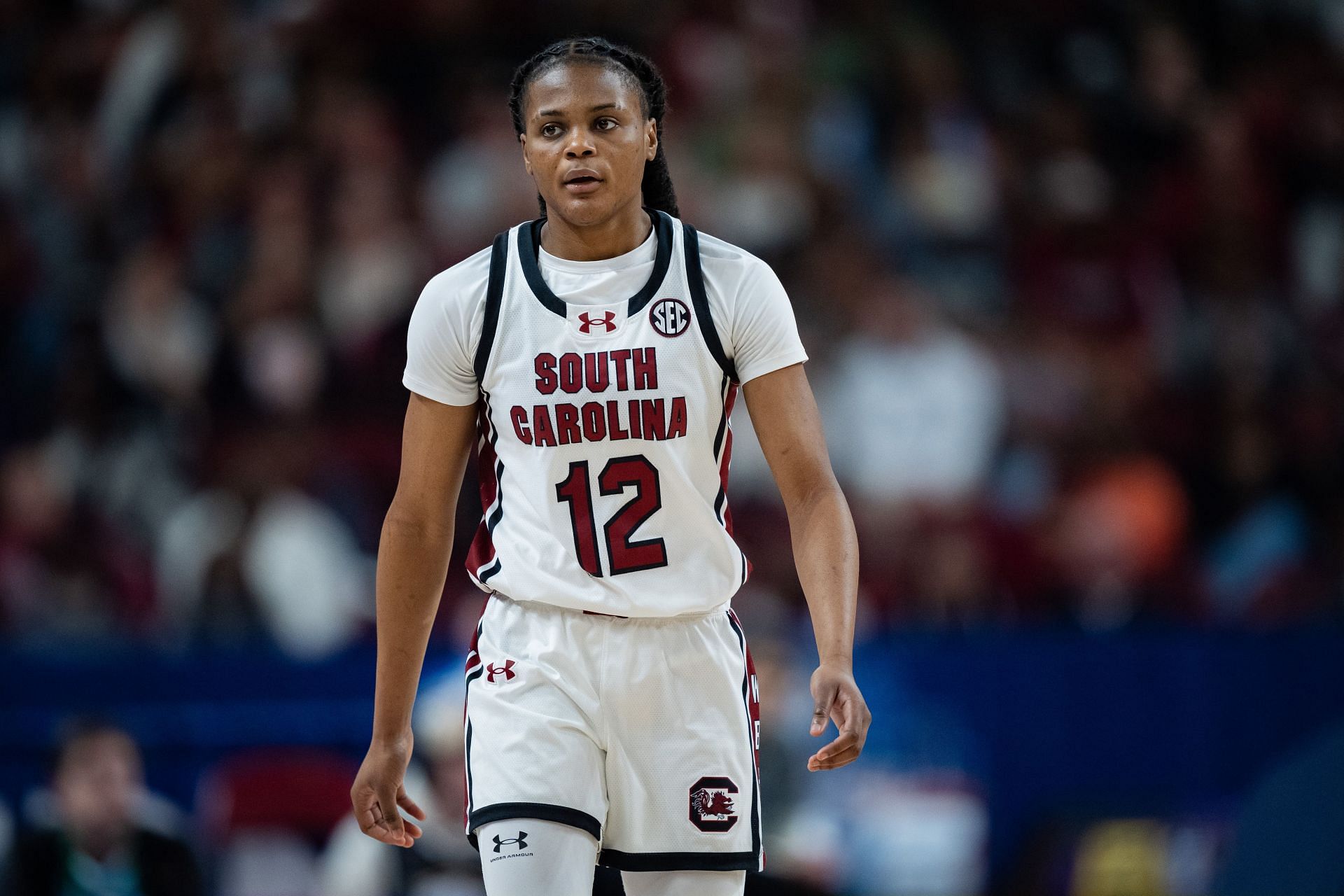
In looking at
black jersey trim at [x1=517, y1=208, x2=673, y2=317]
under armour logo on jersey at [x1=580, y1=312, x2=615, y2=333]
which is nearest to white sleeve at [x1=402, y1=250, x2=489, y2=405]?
black jersey trim at [x1=517, y1=208, x2=673, y2=317]

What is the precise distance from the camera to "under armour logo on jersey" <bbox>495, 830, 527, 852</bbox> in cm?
364

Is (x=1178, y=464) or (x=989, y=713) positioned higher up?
(x=1178, y=464)

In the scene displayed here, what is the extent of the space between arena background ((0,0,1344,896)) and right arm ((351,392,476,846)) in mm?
2619

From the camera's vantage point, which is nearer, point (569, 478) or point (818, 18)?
point (569, 478)

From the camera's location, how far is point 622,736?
378cm

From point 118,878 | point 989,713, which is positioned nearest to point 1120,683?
point 989,713

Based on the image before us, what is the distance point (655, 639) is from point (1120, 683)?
188 inches

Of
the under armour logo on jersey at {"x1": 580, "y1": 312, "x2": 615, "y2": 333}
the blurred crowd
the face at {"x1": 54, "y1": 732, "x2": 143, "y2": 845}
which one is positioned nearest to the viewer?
the under armour logo on jersey at {"x1": 580, "y1": 312, "x2": 615, "y2": 333}

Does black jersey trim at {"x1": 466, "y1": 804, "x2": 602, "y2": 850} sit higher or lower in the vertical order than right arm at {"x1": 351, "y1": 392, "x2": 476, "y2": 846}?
lower

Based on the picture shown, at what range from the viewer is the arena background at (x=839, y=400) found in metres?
7.57

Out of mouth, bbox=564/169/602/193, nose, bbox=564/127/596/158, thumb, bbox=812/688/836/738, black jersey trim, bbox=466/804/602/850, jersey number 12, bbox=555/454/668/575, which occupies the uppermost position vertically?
nose, bbox=564/127/596/158

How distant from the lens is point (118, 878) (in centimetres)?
669

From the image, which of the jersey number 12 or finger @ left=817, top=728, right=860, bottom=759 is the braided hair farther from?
finger @ left=817, top=728, right=860, bottom=759

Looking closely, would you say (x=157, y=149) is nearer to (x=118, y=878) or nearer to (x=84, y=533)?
(x=84, y=533)
